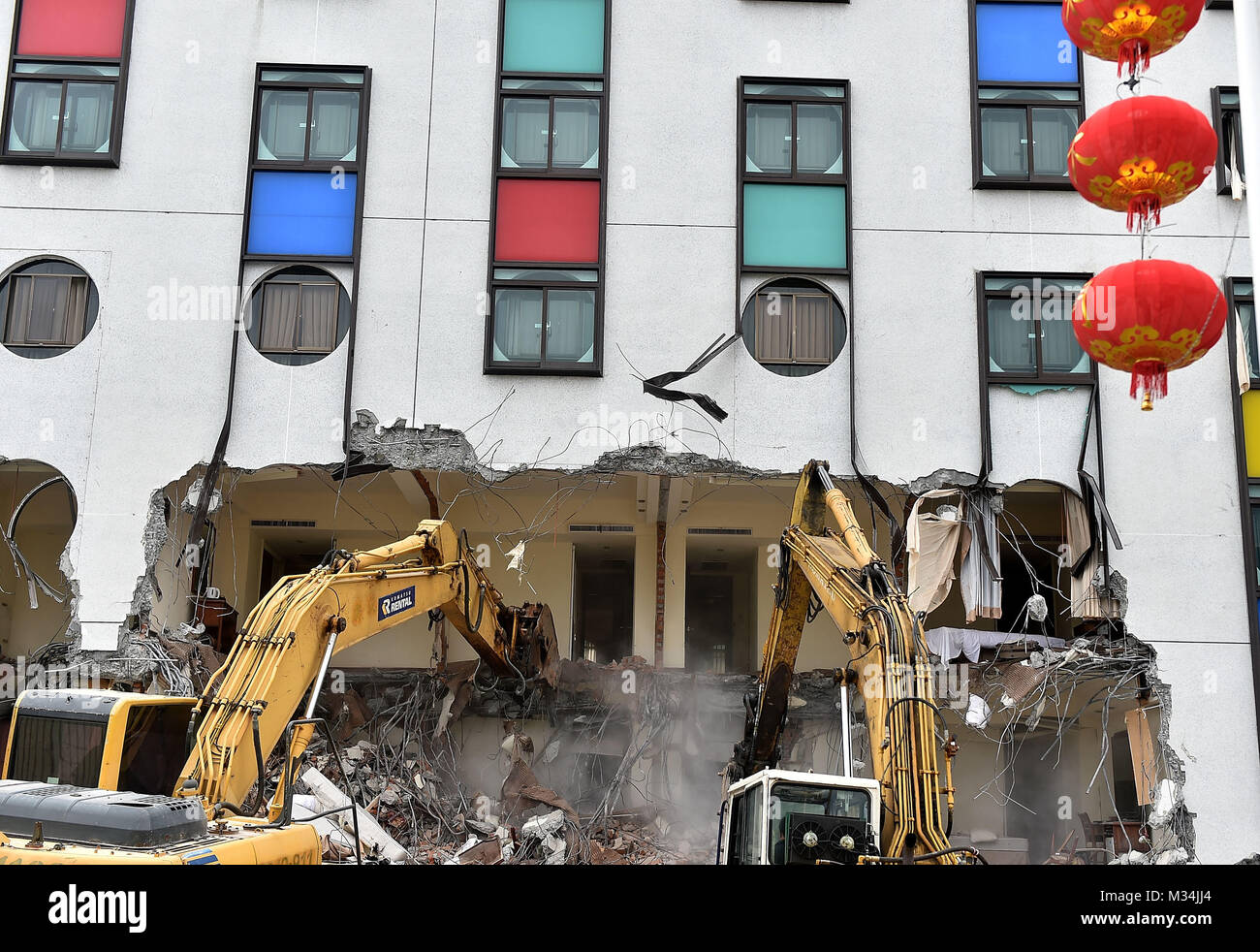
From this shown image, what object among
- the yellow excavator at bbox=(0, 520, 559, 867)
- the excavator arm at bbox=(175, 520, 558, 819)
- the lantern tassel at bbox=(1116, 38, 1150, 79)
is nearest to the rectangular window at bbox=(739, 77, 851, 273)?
the excavator arm at bbox=(175, 520, 558, 819)

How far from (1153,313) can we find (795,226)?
7341 millimetres

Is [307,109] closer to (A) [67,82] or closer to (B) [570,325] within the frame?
(A) [67,82]

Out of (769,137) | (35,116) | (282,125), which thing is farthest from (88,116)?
(769,137)

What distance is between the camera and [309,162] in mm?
15156

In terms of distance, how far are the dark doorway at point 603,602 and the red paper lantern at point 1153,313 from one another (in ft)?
42.5

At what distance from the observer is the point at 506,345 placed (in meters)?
14.9

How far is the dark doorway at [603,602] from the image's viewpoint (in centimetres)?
2128

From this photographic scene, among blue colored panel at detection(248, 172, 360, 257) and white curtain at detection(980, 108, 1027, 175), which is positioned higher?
white curtain at detection(980, 108, 1027, 175)

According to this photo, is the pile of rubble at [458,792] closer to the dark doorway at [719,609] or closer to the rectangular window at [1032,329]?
the dark doorway at [719,609]

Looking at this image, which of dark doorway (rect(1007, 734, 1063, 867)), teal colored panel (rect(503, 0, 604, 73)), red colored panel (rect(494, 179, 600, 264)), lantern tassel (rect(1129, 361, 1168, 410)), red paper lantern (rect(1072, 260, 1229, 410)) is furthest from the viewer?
dark doorway (rect(1007, 734, 1063, 867))

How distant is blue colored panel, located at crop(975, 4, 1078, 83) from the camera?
1544cm

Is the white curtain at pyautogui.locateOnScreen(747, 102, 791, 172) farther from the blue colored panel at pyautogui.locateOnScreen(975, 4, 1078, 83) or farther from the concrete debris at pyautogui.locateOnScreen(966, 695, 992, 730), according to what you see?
the concrete debris at pyautogui.locateOnScreen(966, 695, 992, 730)

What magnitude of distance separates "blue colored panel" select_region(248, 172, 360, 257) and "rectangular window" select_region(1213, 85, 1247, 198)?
37.8 ft

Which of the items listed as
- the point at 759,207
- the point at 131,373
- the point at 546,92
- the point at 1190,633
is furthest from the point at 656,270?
the point at 1190,633
